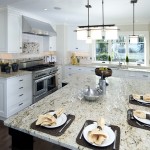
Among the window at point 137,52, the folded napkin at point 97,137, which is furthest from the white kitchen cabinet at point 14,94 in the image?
the window at point 137,52

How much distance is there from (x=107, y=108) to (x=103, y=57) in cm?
437

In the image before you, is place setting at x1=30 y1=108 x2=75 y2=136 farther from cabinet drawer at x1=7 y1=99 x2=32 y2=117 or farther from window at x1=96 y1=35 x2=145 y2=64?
window at x1=96 y1=35 x2=145 y2=64

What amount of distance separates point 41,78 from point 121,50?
3.11m

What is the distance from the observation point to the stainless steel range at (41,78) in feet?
13.2

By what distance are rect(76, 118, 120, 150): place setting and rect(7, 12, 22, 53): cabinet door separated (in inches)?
126

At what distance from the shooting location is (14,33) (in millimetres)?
3812

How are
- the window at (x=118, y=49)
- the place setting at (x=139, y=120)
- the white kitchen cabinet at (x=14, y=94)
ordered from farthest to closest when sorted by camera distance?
the window at (x=118, y=49), the white kitchen cabinet at (x=14, y=94), the place setting at (x=139, y=120)

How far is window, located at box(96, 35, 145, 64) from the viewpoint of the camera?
213 inches

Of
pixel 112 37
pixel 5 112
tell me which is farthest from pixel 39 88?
pixel 112 37

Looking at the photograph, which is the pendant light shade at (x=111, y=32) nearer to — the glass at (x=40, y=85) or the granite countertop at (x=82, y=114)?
the granite countertop at (x=82, y=114)

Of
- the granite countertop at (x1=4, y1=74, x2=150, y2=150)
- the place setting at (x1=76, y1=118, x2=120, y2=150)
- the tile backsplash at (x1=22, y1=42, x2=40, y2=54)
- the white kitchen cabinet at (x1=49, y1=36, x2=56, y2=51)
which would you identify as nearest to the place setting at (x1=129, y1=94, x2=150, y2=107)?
the granite countertop at (x1=4, y1=74, x2=150, y2=150)

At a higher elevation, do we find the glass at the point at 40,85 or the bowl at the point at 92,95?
the bowl at the point at 92,95

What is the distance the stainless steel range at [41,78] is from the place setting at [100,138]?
301cm

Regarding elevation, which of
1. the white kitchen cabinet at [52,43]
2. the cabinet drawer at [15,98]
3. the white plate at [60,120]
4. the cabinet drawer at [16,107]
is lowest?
the cabinet drawer at [16,107]
